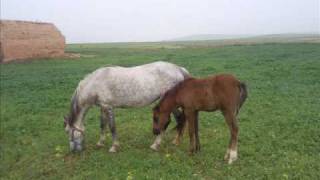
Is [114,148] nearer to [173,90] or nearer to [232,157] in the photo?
[173,90]

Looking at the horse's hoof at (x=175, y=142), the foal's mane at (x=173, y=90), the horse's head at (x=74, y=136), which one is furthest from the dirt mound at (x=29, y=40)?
the foal's mane at (x=173, y=90)

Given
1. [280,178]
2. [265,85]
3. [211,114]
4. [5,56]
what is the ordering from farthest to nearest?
[5,56], [265,85], [211,114], [280,178]

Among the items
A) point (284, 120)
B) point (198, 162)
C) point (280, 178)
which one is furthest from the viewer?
point (284, 120)

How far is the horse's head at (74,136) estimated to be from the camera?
912 cm

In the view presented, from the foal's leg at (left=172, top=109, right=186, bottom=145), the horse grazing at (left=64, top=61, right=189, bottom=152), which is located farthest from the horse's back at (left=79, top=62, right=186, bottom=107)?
the foal's leg at (left=172, top=109, right=186, bottom=145)

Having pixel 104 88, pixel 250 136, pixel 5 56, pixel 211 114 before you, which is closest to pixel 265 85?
pixel 211 114

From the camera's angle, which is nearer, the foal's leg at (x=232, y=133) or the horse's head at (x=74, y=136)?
the foal's leg at (x=232, y=133)

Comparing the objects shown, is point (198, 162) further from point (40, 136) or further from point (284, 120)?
point (40, 136)

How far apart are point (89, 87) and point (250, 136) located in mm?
3823

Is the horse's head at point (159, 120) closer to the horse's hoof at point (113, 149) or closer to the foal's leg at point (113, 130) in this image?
the foal's leg at point (113, 130)

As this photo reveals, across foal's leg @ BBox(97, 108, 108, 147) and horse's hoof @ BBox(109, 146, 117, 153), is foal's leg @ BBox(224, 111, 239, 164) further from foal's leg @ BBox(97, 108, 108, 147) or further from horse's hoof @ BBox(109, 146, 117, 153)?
foal's leg @ BBox(97, 108, 108, 147)

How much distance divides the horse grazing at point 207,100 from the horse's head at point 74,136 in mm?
1782

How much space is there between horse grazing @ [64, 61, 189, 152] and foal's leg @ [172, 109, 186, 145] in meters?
0.55

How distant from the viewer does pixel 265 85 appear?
53.6ft
